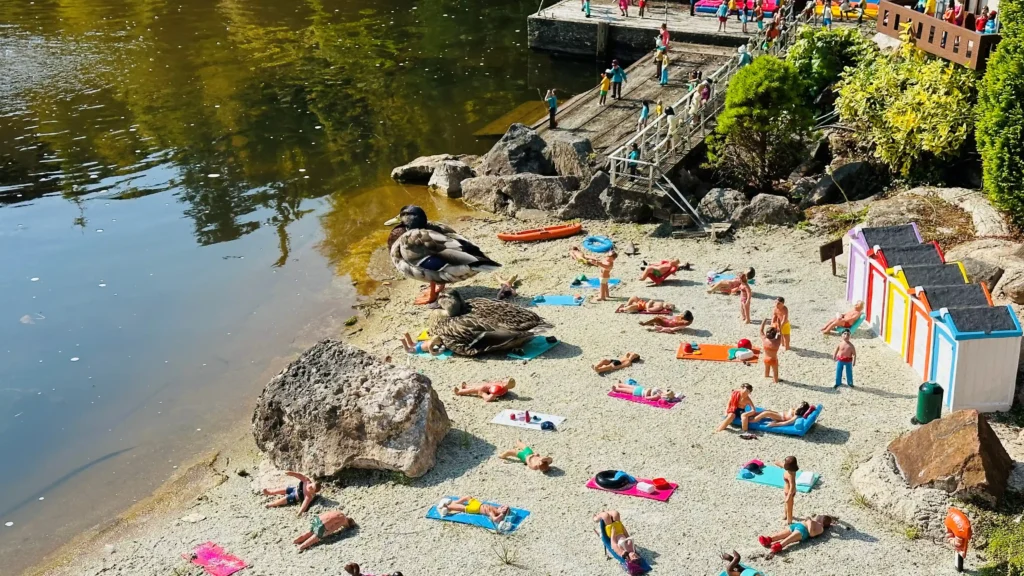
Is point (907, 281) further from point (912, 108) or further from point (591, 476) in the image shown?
point (912, 108)

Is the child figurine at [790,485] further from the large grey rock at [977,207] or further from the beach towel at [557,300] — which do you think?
the large grey rock at [977,207]

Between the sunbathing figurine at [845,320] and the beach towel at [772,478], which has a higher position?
the sunbathing figurine at [845,320]

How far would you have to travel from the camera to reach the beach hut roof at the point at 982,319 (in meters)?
15.0

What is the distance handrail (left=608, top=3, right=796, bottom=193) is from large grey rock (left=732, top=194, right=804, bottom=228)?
2289 mm

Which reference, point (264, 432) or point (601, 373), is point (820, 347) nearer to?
point (601, 373)

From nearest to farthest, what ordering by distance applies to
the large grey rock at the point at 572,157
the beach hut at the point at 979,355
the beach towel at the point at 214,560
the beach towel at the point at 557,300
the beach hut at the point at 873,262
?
the beach towel at the point at 214,560 → the beach hut at the point at 979,355 → the beach hut at the point at 873,262 → the beach towel at the point at 557,300 → the large grey rock at the point at 572,157

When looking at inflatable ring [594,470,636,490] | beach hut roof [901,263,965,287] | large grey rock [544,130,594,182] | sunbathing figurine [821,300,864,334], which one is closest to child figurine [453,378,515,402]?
inflatable ring [594,470,636,490]

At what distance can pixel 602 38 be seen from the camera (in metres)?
40.8

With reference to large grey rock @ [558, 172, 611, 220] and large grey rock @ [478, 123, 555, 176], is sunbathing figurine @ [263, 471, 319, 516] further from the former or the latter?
large grey rock @ [478, 123, 555, 176]

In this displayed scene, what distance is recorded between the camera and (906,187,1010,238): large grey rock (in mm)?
20797

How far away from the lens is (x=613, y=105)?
3228cm

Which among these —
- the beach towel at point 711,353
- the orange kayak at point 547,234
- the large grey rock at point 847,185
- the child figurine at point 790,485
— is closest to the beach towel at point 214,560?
the child figurine at point 790,485

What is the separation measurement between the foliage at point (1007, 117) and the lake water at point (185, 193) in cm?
1243

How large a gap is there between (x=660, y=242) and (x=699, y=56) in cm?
1455
